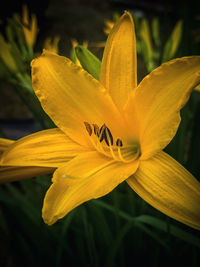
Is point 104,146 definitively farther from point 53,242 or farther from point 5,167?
point 53,242

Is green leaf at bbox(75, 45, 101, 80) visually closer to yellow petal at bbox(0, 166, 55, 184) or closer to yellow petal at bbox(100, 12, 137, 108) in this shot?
yellow petal at bbox(100, 12, 137, 108)

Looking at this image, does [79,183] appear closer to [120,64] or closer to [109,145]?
[109,145]

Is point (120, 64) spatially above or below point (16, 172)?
above

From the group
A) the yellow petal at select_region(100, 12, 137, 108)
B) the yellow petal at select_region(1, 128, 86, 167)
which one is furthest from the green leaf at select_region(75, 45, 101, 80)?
the yellow petal at select_region(1, 128, 86, 167)

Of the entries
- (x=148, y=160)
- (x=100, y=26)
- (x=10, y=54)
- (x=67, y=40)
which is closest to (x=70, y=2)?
(x=100, y=26)

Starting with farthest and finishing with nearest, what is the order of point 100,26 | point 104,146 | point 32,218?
point 100,26
point 32,218
point 104,146

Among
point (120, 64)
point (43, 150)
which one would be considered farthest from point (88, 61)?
point (43, 150)
